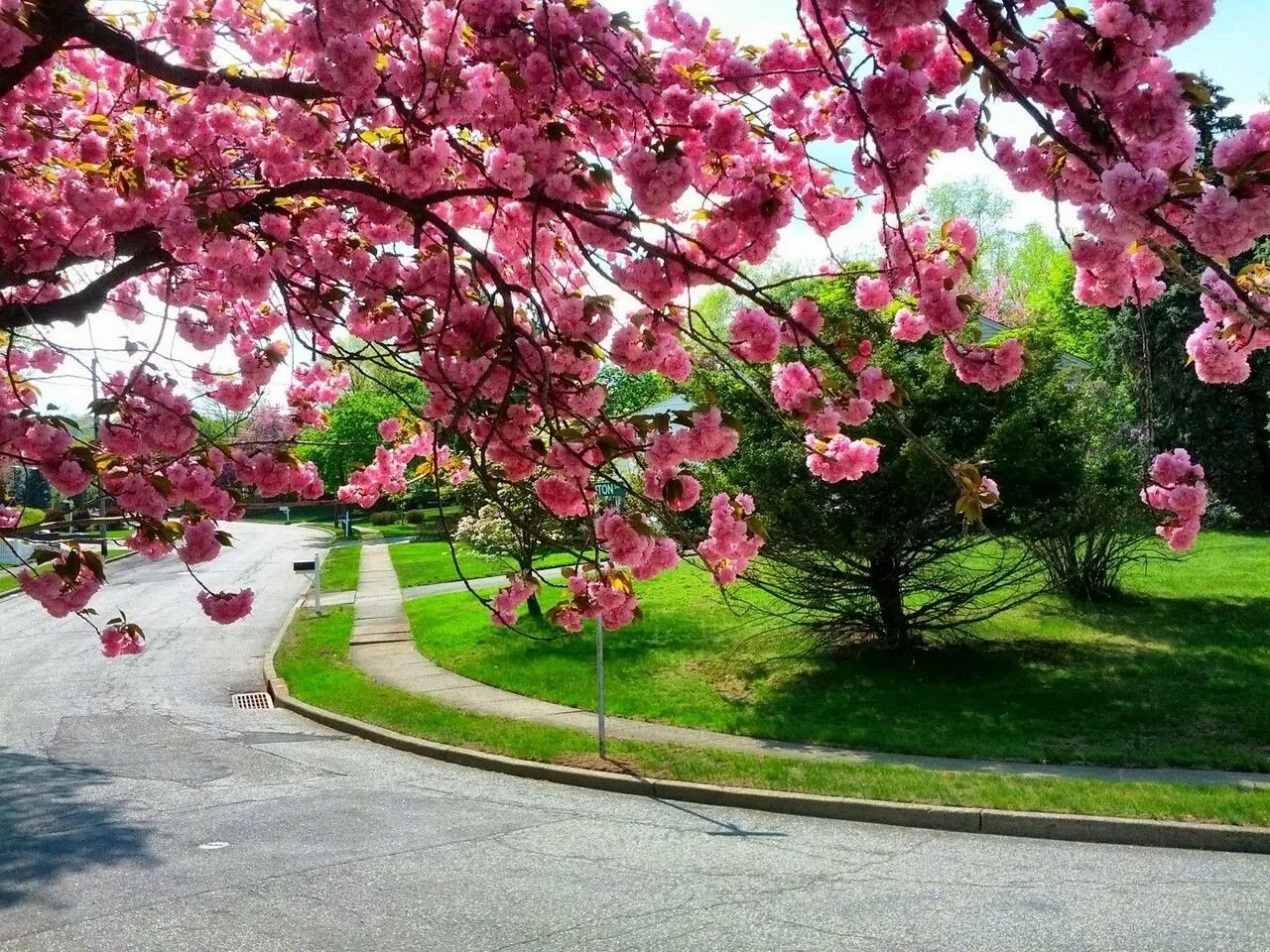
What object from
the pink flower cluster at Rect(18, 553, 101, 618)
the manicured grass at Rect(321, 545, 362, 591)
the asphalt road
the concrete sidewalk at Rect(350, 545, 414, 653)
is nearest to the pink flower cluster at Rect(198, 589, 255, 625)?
the pink flower cluster at Rect(18, 553, 101, 618)

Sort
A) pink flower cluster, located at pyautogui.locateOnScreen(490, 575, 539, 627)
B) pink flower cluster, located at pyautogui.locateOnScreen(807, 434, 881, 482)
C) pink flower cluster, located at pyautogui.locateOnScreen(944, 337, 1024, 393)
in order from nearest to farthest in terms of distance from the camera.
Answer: pink flower cluster, located at pyautogui.locateOnScreen(944, 337, 1024, 393)
pink flower cluster, located at pyautogui.locateOnScreen(807, 434, 881, 482)
pink flower cluster, located at pyautogui.locateOnScreen(490, 575, 539, 627)

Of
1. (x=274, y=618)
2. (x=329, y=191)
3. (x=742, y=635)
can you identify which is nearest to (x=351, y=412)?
(x=274, y=618)

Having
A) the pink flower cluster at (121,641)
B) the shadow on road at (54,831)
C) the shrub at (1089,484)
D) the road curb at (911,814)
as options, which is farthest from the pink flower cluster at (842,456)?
the shrub at (1089,484)

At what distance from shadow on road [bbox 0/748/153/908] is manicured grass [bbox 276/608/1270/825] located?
3.26 meters

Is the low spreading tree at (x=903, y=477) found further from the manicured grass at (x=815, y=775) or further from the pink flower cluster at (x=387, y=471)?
the pink flower cluster at (x=387, y=471)

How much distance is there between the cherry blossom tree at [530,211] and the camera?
10.2 feet

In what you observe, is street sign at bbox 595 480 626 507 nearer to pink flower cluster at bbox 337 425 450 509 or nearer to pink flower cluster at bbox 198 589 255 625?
pink flower cluster at bbox 337 425 450 509

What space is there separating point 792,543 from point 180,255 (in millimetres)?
9176

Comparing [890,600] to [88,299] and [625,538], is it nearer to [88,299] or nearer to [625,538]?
[625,538]

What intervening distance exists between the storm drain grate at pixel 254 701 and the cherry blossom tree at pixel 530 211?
9.33m

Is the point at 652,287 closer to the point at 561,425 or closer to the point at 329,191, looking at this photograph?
the point at 561,425

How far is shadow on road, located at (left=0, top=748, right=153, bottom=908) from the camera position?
702 cm

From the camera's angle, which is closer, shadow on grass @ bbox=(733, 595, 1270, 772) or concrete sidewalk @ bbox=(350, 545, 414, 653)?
shadow on grass @ bbox=(733, 595, 1270, 772)

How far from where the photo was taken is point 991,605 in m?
14.8
